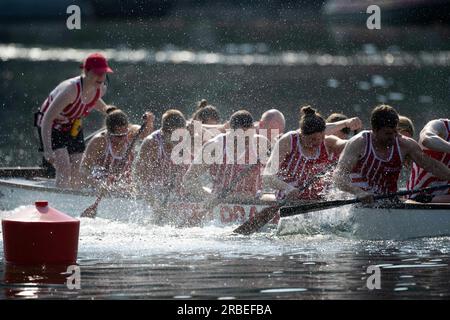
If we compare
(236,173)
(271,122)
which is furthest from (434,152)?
(271,122)

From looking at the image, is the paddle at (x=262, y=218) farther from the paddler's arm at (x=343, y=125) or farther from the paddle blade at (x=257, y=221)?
the paddler's arm at (x=343, y=125)

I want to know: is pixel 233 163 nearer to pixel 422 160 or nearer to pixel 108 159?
pixel 108 159

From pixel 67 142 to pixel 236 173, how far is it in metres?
2.45

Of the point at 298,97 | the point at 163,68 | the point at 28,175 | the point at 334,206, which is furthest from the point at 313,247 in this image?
the point at 163,68

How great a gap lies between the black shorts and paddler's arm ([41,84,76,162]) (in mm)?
235

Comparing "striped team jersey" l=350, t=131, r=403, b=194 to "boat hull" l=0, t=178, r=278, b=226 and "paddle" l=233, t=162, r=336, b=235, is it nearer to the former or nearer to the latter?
"paddle" l=233, t=162, r=336, b=235

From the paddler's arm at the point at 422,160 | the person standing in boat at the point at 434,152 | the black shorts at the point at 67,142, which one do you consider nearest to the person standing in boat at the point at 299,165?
the person standing in boat at the point at 434,152

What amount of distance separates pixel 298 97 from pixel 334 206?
29.4m

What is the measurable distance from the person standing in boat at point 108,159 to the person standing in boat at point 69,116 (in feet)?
0.70

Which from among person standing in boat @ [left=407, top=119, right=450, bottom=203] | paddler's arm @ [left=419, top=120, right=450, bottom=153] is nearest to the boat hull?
person standing in boat @ [left=407, top=119, right=450, bottom=203]

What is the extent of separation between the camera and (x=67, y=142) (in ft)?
49.1

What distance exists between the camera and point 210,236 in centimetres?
1230

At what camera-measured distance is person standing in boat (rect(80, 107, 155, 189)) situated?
14.9 m
